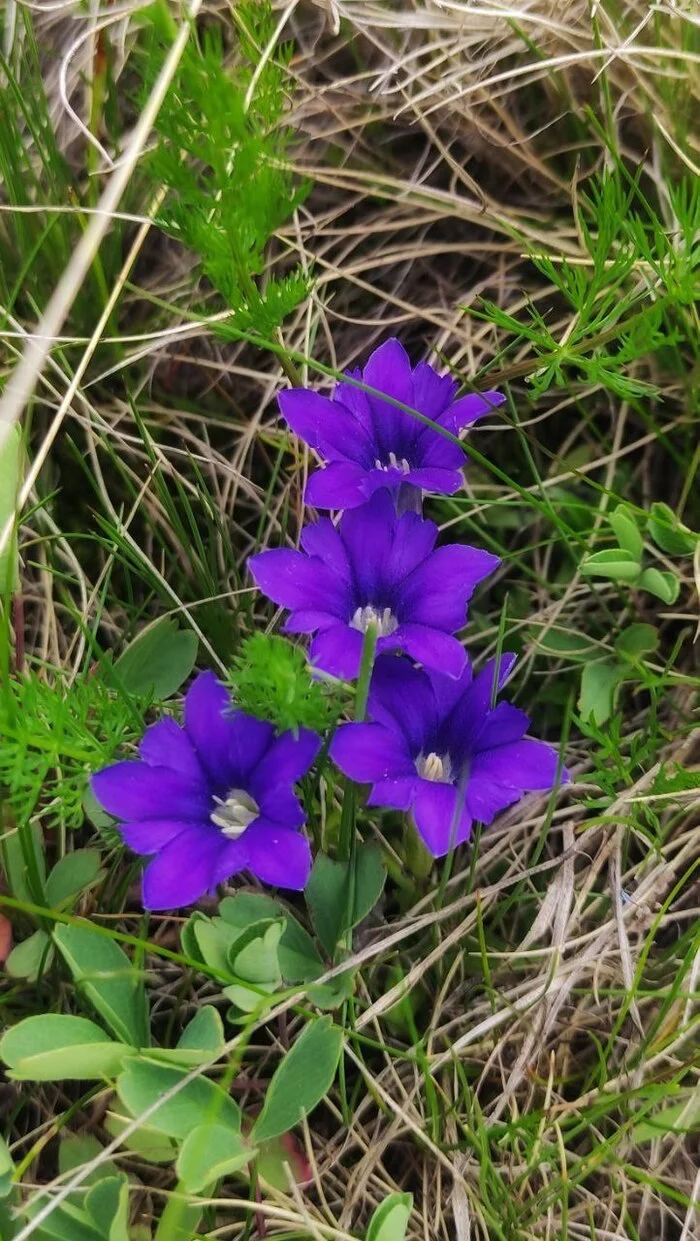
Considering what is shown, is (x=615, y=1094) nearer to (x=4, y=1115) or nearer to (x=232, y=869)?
(x=232, y=869)

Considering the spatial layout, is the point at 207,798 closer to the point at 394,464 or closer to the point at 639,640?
the point at 394,464

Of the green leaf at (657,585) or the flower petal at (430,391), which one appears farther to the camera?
the green leaf at (657,585)

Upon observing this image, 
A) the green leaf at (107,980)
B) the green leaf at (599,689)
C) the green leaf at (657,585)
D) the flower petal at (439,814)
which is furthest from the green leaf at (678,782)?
the green leaf at (107,980)

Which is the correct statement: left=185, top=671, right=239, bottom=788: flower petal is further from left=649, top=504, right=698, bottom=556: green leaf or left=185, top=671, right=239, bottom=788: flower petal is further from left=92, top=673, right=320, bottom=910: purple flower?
left=649, top=504, right=698, bottom=556: green leaf

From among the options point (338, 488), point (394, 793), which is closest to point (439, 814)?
point (394, 793)

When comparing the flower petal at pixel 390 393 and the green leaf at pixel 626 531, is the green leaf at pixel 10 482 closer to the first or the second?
the flower petal at pixel 390 393
